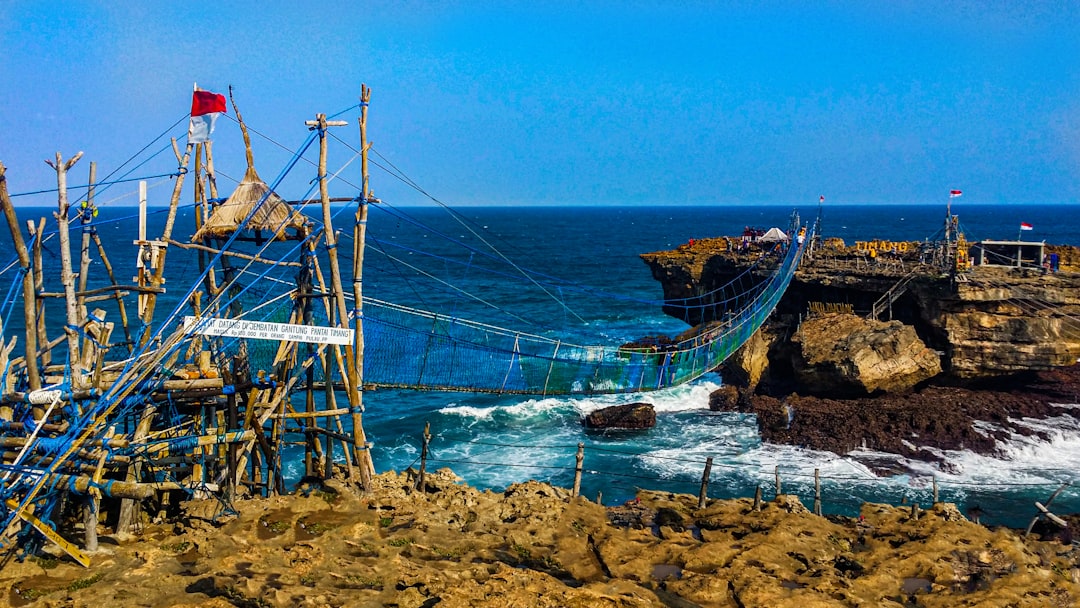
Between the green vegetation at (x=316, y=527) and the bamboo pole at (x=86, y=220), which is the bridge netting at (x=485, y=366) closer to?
the green vegetation at (x=316, y=527)

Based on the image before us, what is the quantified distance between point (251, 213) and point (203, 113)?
161cm

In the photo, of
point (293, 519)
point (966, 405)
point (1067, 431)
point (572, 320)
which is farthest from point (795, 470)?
point (572, 320)

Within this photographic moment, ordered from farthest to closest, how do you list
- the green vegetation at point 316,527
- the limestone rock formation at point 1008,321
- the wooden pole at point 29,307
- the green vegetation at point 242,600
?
the limestone rock formation at point 1008,321, the green vegetation at point 316,527, the wooden pole at point 29,307, the green vegetation at point 242,600

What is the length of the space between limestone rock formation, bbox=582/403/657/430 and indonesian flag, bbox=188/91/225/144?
16.9 metres

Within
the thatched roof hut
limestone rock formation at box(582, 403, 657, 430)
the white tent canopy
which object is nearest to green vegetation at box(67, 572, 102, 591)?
the thatched roof hut

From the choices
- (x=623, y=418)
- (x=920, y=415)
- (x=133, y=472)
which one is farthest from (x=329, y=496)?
(x=920, y=415)

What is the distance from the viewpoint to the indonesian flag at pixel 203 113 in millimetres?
12211

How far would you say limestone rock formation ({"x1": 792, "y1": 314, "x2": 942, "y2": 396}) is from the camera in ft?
85.6

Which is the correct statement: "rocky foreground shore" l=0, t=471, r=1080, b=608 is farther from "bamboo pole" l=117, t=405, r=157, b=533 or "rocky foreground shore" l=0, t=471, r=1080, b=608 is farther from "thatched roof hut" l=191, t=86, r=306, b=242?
"thatched roof hut" l=191, t=86, r=306, b=242

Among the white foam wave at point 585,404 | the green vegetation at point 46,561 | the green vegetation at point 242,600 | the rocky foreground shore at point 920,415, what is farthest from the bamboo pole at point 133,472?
the rocky foreground shore at point 920,415

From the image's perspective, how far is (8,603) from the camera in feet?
29.4

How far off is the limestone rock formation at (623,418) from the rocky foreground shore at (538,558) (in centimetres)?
1166

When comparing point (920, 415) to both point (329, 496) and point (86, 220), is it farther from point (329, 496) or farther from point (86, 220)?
point (86, 220)

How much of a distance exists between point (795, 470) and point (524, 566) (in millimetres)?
13673
